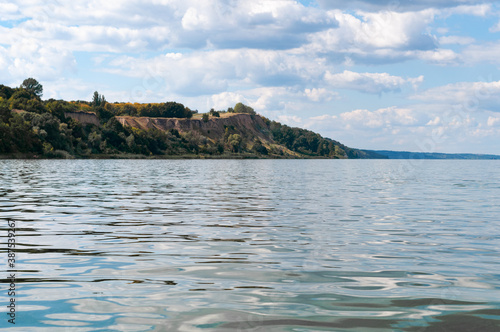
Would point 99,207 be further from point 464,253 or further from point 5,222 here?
point 464,253

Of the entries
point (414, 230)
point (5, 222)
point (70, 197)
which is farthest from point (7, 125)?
point (414, 230)

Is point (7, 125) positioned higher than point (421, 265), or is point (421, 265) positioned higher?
point (7, 125)

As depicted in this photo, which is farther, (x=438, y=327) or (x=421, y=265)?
(x=421, y=265)

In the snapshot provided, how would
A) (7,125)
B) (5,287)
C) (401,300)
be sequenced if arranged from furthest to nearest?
(7,125)
(5,287)
(401,300)

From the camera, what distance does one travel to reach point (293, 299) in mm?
9562

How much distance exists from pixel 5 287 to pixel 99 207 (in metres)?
16.9

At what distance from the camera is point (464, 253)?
1461 centimetres

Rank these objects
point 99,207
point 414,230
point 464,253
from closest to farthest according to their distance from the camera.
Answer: point 464,253, point 414,230, point 99,207

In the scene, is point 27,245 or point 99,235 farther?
point 99,235

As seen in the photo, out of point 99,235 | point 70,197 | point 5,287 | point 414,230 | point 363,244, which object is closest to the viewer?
point 5,287

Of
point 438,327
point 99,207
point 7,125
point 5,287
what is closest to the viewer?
point 438,327

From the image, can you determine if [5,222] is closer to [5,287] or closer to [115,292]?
[5,287]

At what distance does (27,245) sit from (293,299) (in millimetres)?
9591

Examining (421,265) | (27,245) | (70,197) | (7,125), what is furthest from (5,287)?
(7,125)
